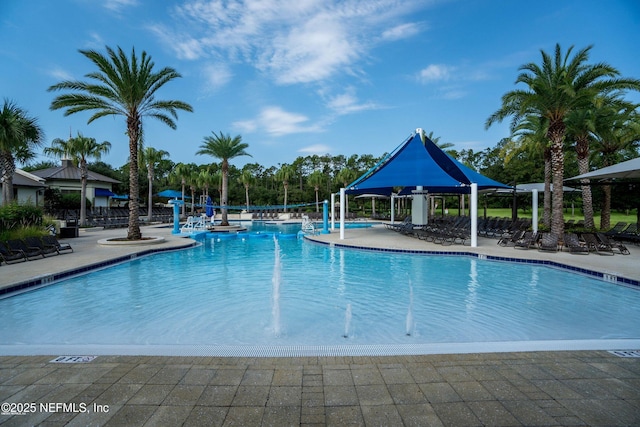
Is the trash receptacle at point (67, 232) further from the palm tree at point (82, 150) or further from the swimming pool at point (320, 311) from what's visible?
the swimming pool at point (320, 311)

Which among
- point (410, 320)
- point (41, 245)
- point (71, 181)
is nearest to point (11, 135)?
point (41, 245)

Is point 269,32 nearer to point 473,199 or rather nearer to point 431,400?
point 473,199

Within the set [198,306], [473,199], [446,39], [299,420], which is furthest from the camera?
[446,39]

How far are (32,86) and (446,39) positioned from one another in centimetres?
2010

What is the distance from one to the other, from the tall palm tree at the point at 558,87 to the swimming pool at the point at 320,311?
464cm

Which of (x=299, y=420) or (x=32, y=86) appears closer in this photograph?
(x=299, y=420)

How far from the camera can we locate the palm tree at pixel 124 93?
12.9 m

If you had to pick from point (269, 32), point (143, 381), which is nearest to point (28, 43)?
point (269, 32)

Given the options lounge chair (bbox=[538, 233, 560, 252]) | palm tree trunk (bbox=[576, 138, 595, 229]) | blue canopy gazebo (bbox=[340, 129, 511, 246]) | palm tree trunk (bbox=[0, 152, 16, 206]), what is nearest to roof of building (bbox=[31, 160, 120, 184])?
palm tree trunk (bbox=[0, 152, 16, 206])

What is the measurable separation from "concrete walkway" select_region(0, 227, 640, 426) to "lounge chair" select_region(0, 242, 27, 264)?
779cm

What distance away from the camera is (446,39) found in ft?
57.5

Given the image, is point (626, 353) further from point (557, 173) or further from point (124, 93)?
point (124, 93)

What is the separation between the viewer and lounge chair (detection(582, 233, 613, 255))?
413 inches

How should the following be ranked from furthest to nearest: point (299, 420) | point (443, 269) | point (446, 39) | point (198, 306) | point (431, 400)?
point (446, 39)
point (443, 269)
point (198, 306)
point (431, 400)
point (299, 420)
